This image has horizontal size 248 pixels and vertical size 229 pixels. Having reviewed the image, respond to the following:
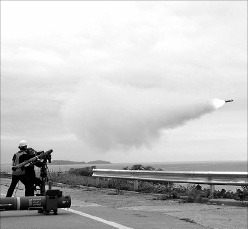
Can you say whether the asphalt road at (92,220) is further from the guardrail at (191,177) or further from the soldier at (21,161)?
the guardrail at (191,177)

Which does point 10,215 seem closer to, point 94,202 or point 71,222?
point 71,222

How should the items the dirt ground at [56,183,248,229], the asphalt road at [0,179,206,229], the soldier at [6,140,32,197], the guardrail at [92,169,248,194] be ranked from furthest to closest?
the guardrail at [92,169,248,194] → the soldier at [6,140,32,197] → the dirt ground at [56,183,248,229] → the asphalt road at [0,179,206,229]

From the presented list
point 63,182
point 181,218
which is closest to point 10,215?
point 181,218

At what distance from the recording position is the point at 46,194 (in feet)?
39.2

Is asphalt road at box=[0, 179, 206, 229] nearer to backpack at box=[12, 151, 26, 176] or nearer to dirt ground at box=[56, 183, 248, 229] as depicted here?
dirt ground at box=[56, 183, 248, 229]

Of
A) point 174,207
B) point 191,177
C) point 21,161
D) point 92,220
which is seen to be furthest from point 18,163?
point 191,177

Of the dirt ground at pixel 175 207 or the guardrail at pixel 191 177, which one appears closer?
the dirt ground at pixel 175 207

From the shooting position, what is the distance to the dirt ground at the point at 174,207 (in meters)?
11.0

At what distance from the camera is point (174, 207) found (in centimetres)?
1383

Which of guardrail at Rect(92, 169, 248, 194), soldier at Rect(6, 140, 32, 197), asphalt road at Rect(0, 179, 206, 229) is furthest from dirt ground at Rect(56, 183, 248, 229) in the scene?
soldier at Rect(6, 140, 32, 197)

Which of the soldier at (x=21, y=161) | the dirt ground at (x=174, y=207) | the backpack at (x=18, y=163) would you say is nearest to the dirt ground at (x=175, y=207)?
the dirt ground at (x=174, y=207)

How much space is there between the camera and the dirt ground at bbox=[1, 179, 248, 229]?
11.0 m

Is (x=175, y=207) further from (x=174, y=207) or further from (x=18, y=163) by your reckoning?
(x=18, y=163)

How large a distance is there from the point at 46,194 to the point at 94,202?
383 centimetres
